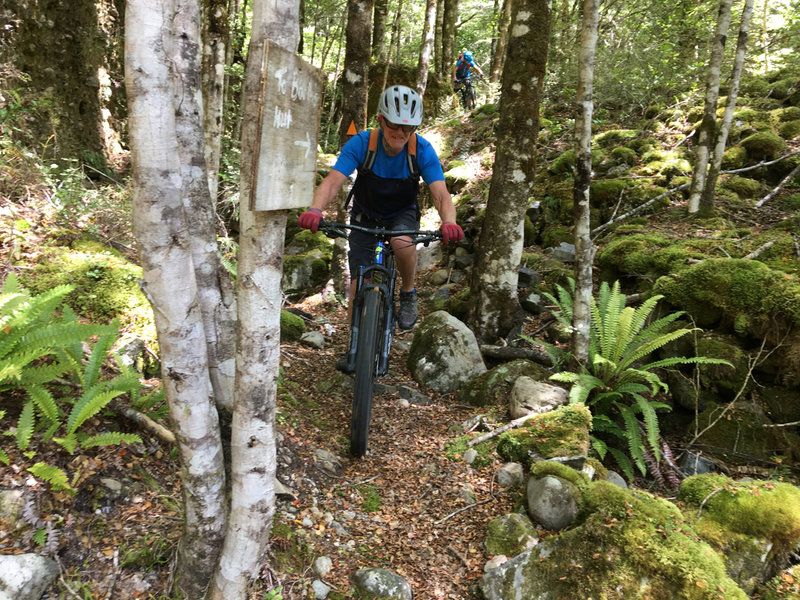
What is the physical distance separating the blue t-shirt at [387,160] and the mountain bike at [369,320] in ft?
1.94

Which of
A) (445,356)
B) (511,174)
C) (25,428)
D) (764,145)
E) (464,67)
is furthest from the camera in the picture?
(464,67)

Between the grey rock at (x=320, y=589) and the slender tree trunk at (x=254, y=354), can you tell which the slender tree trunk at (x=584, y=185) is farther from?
the slender tree trunk at (x=254, y=354)

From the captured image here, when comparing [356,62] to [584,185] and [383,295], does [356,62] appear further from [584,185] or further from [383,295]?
[383,295]

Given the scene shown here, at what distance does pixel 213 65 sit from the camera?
6.03 metres

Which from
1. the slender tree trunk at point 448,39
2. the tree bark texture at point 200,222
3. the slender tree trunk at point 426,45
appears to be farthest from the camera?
the slender tree trunk at point 448,39

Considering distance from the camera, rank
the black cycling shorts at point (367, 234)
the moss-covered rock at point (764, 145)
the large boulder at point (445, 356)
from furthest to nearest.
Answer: the moss-covered rock at point (764, 145), the large boulder at point (445, 356), the black cycling shorts at point (367, 234)

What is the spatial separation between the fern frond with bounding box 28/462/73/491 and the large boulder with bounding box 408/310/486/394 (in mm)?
3329

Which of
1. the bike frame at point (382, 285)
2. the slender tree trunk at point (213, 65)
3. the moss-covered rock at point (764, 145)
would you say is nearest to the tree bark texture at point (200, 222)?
the bike frame at point (382, 285)

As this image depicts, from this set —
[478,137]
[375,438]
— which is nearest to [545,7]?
[375,438]

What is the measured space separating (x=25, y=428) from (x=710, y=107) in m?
8.69

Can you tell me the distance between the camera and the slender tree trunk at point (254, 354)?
172 cm

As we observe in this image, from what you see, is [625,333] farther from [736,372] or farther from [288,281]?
[288,281]

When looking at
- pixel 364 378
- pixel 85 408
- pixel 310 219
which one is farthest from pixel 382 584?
pixel 310 219

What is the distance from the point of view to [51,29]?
22.4 ft
